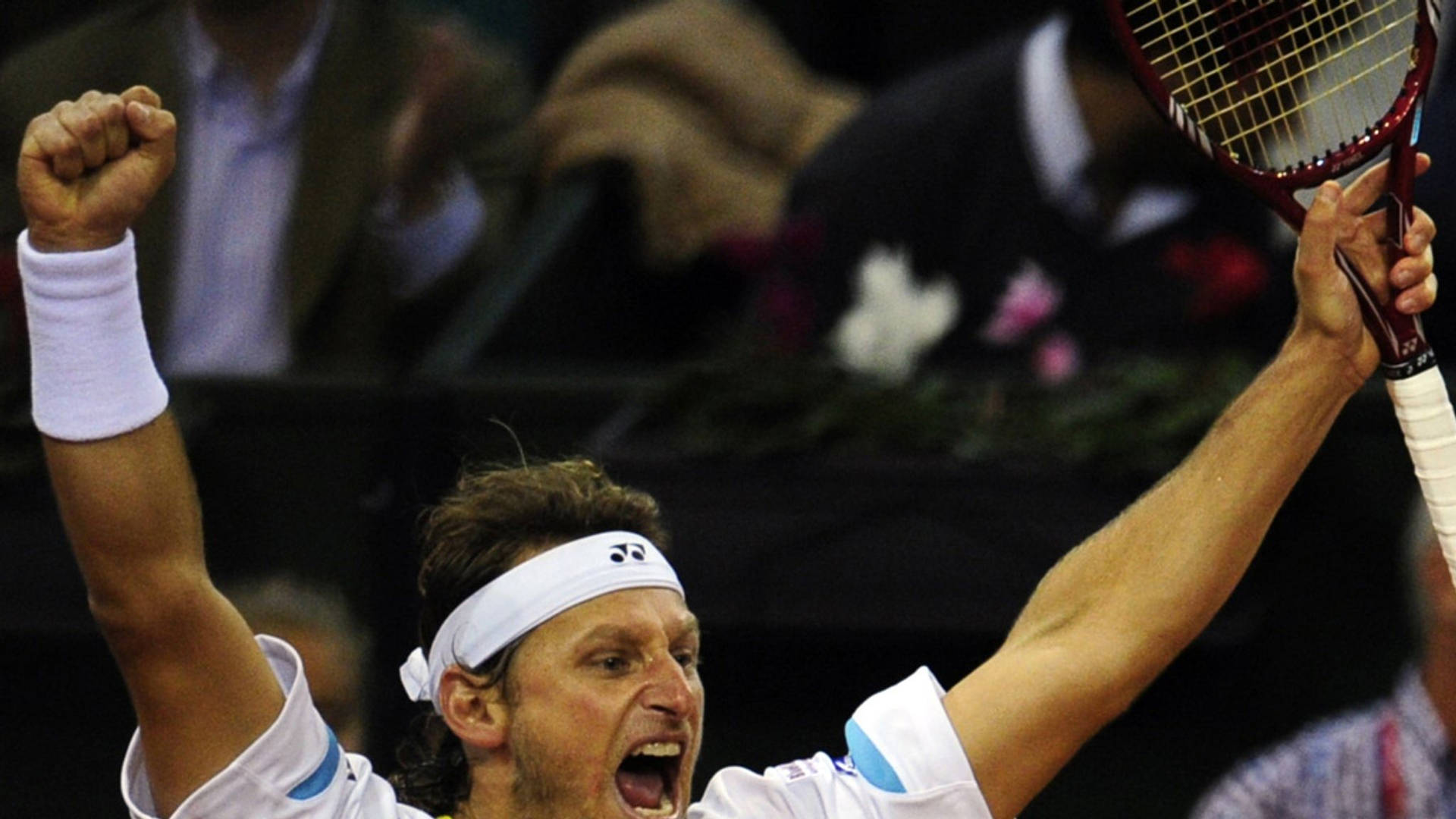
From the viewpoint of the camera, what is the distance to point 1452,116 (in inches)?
193

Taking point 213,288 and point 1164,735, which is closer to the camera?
point 1164,735

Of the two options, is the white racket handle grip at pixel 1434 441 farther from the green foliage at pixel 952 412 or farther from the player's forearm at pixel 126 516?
the green foliage at pixel 952 412

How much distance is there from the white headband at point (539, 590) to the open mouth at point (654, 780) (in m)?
0.19

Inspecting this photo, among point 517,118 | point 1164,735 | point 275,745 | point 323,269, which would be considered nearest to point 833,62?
point 517,118

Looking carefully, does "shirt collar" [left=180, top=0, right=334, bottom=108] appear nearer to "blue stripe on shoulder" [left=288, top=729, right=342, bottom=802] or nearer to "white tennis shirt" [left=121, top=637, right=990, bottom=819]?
"white tennis shirt" [left=121, top=637, right=990, bottom=819]

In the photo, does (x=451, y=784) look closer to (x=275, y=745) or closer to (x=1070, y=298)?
(x=275, y=745)

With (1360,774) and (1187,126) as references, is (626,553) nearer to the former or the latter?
(1187,126)

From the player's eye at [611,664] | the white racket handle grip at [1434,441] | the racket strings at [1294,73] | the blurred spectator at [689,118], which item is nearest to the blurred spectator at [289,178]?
the blurred spectator at [689,118]

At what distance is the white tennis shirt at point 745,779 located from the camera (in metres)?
2.65

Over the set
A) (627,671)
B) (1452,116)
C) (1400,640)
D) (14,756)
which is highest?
(627,671)

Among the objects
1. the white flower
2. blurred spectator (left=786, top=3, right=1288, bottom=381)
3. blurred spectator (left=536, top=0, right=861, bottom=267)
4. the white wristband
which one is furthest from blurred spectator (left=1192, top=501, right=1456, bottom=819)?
the white wristband

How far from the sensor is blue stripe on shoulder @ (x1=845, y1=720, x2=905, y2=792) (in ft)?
9.70

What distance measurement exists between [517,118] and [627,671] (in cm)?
254

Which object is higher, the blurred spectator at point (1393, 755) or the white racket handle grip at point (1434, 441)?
the white racket handle grip at point (1434, 441)
